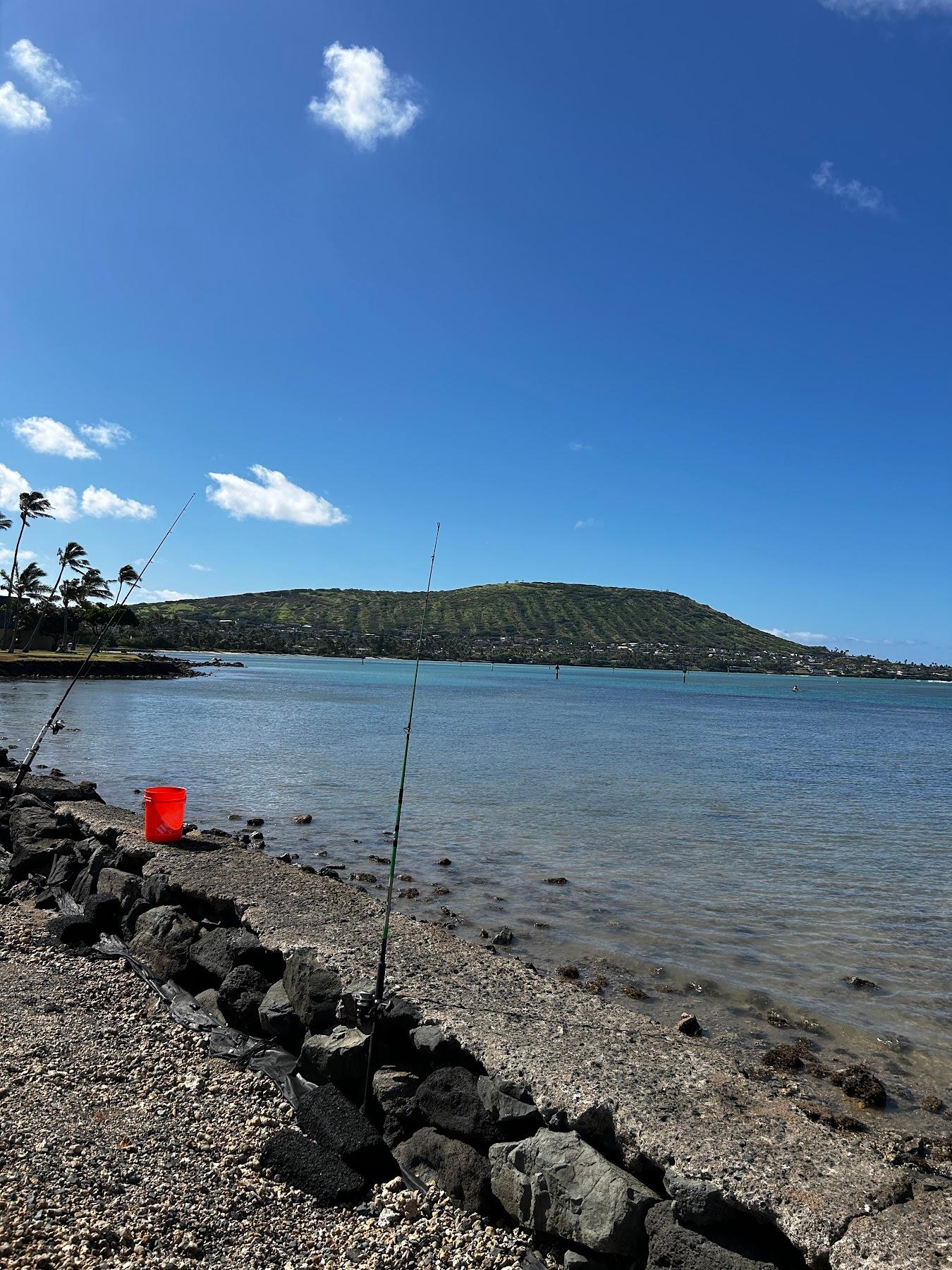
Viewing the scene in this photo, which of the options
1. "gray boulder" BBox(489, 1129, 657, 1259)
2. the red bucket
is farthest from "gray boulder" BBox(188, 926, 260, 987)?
"gray boulder" BBox(489, 1129, 657, 1259)

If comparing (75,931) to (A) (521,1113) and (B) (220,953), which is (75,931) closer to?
(B) (220,953)

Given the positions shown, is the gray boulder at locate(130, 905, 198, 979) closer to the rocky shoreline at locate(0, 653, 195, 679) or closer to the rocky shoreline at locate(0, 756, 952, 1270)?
the rocky shoreline at locate(0, 756, 952, 1270)

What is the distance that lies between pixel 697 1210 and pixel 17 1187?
3783 millimetres

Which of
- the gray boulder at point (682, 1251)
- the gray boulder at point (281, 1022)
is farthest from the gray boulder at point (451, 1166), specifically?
the gray boulder at point (281, 1022)

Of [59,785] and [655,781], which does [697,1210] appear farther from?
[655,781]

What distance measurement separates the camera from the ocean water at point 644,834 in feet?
30.3

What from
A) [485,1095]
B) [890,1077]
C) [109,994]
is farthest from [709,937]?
[109,994]

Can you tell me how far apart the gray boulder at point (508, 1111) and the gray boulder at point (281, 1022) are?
6.51 feet

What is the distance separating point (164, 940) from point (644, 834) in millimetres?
11480

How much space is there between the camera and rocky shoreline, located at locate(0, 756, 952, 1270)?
377 cm

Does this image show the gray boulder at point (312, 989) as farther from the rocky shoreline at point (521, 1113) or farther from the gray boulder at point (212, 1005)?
the gray boulder at point (212, 1005)

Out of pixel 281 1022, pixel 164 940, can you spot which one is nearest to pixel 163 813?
pixel 164 940

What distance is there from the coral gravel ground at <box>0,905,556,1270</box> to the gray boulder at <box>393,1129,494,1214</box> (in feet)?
0.32

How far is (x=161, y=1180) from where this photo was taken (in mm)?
4641
